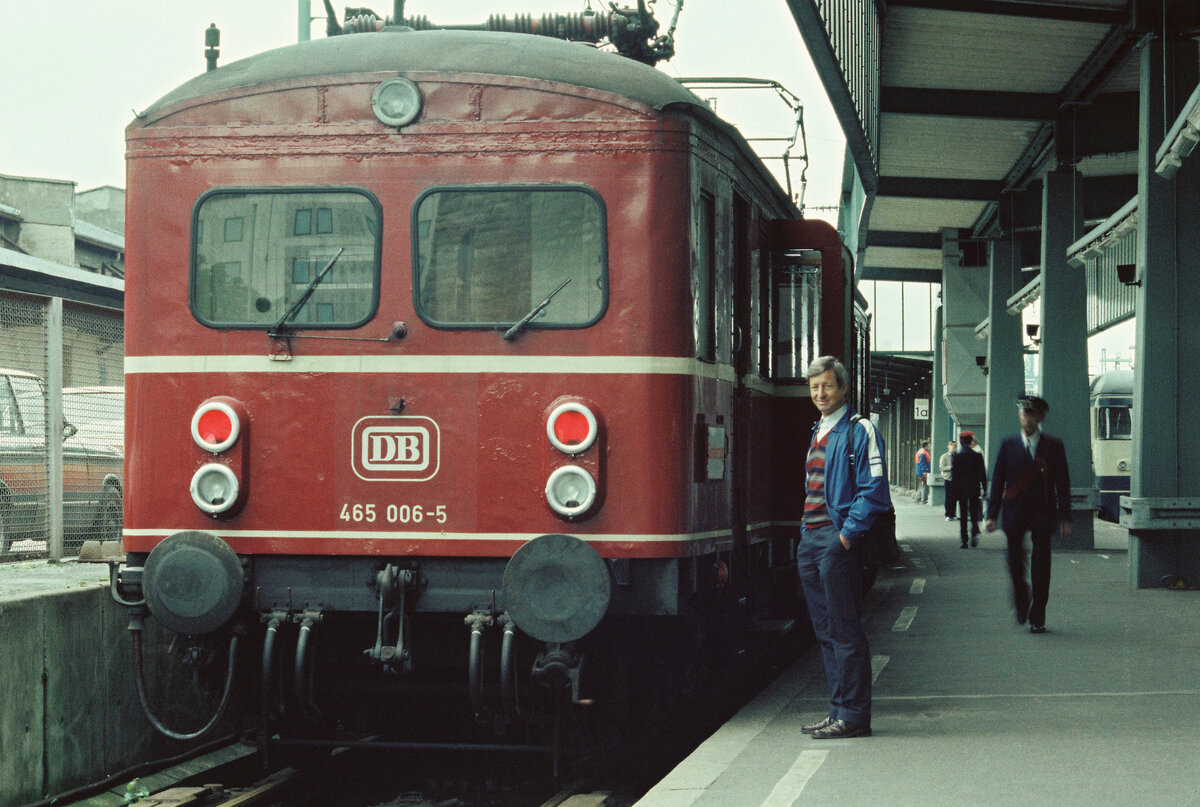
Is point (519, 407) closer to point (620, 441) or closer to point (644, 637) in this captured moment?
point (620, 441)

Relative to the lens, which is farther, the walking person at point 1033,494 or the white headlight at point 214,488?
the walking person at point 1033,494

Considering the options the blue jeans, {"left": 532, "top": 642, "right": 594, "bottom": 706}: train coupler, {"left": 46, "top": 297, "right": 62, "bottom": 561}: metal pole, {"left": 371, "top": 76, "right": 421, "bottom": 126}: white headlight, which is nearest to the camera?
{"left": 532, "top": 642, "right": 594, "bottom": 706}: train coupler

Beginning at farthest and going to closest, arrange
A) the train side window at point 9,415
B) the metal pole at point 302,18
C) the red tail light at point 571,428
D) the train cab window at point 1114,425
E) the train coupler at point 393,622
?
the train cab window at point 1114,425, the metal pole at point 302,18, the train side window at point 9,415, the red tail light at point 571,428, the train coupler at point 393,622

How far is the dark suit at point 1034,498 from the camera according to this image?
1166cm

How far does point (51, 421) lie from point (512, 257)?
5164 millimetres

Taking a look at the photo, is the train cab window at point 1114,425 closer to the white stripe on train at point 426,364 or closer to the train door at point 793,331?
the train door at point 793,331

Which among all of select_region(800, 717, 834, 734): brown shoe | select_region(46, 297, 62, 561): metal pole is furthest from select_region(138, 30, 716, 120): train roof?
select_region(46, 297, 62, 561): metal pole

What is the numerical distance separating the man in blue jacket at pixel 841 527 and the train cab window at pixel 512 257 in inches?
46.8

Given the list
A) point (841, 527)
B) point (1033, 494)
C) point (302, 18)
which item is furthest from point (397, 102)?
point (302, 18)

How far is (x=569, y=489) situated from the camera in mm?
6977

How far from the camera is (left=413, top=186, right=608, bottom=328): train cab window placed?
23.4 feet

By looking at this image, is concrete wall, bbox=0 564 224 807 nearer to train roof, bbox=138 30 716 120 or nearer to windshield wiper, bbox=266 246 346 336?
windshield wiper, bbox=266 246 346 336

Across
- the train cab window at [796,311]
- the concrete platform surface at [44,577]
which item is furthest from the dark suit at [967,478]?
the concrete platform surface at [44,577]

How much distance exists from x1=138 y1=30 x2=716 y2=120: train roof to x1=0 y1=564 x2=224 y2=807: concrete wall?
263cm
